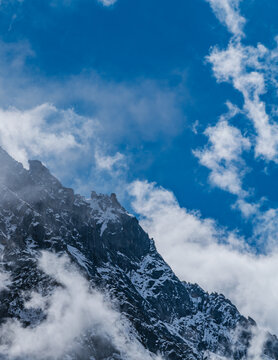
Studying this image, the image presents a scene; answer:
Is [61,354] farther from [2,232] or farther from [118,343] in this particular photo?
[2,232]

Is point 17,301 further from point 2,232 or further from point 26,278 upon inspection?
point 2,232

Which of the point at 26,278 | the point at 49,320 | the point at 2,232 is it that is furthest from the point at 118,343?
the point at 2,232

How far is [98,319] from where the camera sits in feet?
645

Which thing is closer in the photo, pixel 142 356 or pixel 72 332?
pixel 72 332

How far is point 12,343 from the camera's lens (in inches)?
6058

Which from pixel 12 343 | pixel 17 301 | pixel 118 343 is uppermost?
pixel 118 343

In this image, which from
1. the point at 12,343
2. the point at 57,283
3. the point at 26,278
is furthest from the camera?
the point at 57,283

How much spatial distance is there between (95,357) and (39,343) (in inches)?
896

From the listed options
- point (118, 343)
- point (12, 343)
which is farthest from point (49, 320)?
point (118, 343)

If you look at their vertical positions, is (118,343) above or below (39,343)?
above

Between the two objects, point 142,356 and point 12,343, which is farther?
point 142,356

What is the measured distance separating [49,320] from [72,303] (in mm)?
21513

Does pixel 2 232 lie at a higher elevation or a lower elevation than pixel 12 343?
higher

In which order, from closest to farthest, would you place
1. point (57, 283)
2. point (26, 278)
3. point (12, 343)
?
point (12, 343) < point (26, 278) < point (57, 283)
